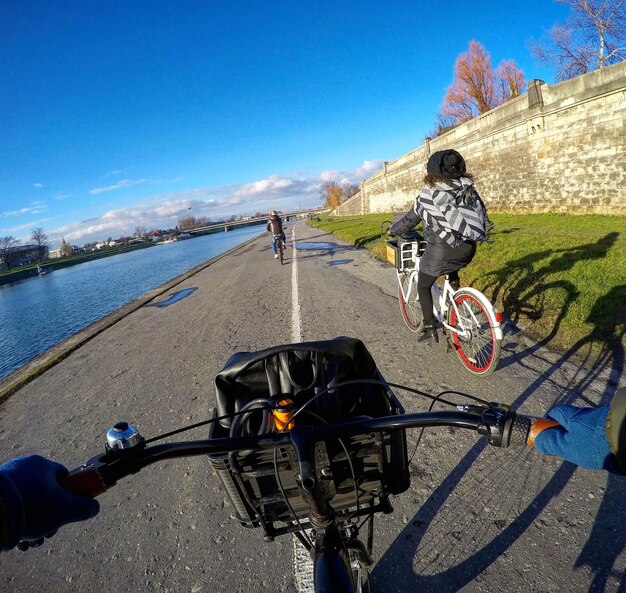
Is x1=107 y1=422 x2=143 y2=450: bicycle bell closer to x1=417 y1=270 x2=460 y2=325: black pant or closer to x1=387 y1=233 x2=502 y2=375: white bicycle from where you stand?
x1=387 y1=233 x2=502 y2=375: white bicycle

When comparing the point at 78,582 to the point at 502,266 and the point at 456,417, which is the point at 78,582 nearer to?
the point at 456,417

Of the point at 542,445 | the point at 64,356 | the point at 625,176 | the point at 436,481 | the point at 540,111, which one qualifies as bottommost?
the point at 436,481

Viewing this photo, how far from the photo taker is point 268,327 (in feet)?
21.7

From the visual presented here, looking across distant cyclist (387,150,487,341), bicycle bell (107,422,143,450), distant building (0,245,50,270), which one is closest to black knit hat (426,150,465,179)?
distant cyclist (387,150,487,341)

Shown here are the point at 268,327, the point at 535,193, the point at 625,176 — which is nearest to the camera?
the point at 268,327

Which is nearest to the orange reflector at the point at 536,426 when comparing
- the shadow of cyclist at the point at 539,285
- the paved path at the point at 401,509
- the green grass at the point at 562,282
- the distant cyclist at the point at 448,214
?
the paved path at the point at 401,509

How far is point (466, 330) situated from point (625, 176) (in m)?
11.8

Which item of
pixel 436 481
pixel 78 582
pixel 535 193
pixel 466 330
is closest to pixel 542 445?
pixel 436 481

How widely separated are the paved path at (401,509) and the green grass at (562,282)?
60 cm

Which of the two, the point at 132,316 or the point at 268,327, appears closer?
the point at 268,327

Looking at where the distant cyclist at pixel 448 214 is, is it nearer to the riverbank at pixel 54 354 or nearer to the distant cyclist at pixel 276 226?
the riverbank at pixel 54 354

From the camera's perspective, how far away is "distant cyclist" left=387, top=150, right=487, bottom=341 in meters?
3.78

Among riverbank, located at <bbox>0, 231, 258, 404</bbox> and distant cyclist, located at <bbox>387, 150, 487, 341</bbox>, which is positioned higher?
distant cyclist, located at <bbox>387, 150, 487, 341</bbox>

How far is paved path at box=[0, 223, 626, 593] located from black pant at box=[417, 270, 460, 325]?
0.47 metres
